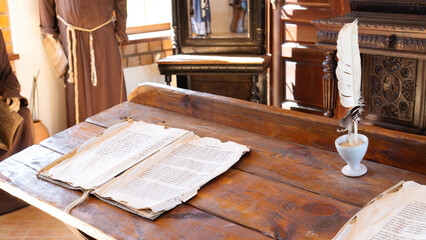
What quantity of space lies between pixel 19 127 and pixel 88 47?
963 millimetres

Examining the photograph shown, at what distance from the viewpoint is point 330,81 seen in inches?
145

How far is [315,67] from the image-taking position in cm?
430

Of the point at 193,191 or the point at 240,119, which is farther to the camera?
the point at 240,119

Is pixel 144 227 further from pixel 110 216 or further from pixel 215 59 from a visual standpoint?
pixel 215 59

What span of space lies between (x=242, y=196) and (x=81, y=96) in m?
2.97

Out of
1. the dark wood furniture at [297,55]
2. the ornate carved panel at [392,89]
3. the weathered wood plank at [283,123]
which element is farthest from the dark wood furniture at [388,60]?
the weathered wood plank at [283,123]

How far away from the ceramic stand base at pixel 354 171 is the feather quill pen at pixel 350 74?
0.25ft

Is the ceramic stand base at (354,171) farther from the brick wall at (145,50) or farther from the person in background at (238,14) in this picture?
the brick wall at (145,50)

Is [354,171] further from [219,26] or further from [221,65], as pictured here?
[219,26]

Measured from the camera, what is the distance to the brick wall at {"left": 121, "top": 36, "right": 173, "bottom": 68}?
189 inches

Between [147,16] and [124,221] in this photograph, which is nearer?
[124,221]

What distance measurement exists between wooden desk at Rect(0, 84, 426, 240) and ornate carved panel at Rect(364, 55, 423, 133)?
191cm

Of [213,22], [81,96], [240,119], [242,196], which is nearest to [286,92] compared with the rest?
[213,22]

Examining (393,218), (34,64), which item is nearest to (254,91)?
(34,64)
